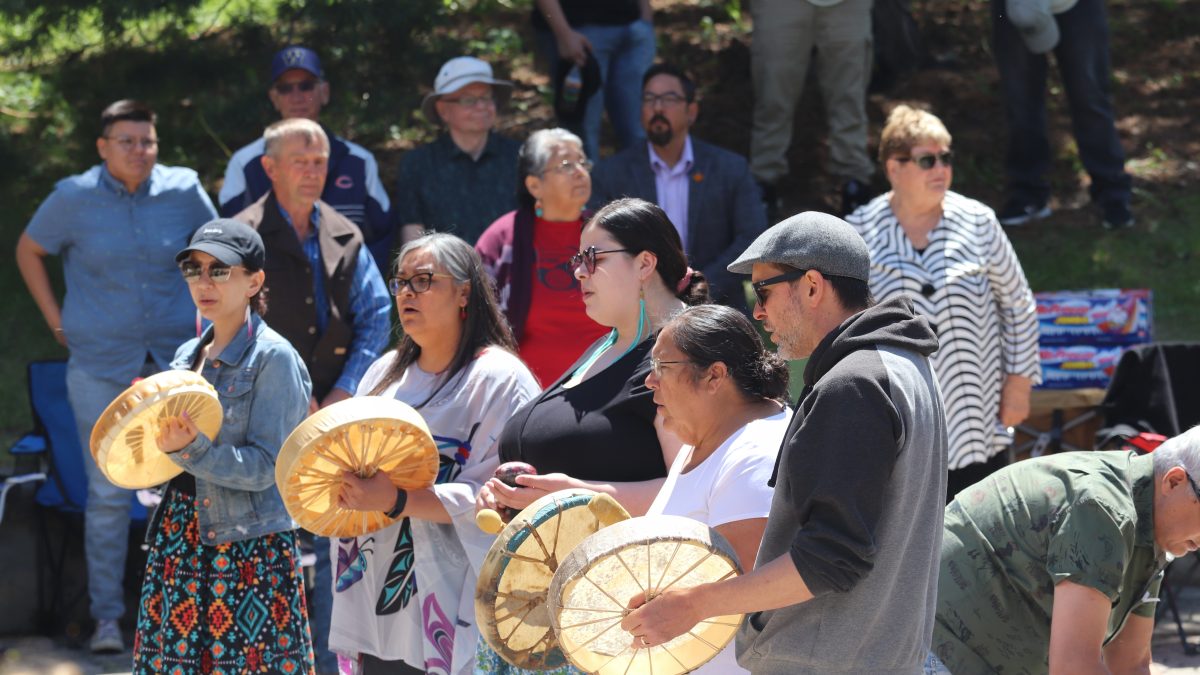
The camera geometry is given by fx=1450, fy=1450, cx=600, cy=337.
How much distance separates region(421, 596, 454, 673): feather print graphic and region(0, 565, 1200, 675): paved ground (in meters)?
2.39

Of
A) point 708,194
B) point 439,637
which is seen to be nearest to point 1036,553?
point 439,637

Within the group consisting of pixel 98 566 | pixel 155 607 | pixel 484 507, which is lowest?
pixel 98 566

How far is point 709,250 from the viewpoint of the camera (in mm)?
6613

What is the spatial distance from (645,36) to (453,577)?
4622 millimetres

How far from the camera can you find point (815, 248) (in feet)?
9.70

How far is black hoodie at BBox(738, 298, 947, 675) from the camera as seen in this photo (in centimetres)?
268

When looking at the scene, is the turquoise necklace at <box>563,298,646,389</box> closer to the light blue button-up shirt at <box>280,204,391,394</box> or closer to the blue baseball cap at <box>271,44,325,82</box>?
the light blue button-up shirt at <box>280,204,391,394</box>

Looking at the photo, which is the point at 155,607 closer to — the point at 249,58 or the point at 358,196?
the point at 358,196

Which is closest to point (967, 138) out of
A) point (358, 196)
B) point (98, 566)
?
point (358, 196)

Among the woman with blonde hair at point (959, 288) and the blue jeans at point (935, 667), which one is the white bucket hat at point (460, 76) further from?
the blue jeans at point (935, 667)

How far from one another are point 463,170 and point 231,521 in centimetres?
280

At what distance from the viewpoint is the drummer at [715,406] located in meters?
3.22

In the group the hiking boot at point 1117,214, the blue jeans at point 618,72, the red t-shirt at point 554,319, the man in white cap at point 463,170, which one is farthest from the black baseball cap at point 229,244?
the hiking boot at point 1117,214

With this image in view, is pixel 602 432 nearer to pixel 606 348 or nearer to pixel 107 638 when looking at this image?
pixel 606 348
